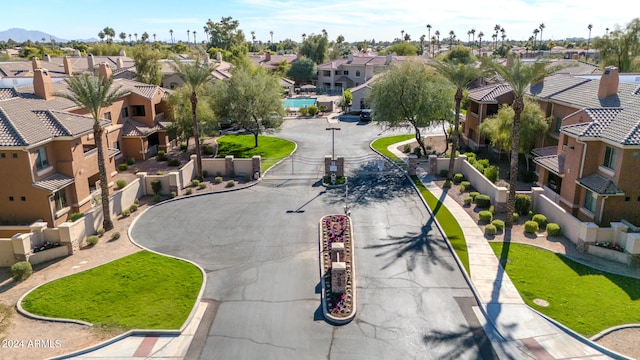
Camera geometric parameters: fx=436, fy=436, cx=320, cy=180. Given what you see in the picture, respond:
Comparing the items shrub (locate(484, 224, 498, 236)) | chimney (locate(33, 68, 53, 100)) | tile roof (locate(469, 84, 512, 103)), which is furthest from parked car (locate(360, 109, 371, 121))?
chimney (locate(33, 68, 53, 100))

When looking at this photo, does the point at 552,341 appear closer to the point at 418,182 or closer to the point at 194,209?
the point at 418,182

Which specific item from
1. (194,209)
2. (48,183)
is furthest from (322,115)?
(48,183)

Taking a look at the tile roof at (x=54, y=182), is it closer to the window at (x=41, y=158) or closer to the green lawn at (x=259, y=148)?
the window at (x=41, y=158)

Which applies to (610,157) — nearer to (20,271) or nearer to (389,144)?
(389,144)

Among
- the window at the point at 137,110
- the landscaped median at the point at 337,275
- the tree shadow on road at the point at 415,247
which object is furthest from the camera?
the window at the point at 137,110

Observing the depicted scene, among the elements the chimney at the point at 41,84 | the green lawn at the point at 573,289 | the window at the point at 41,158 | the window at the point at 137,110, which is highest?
the chimney at the point at 41,84

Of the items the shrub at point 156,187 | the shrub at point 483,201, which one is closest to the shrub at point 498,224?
the shrub at point 483,201

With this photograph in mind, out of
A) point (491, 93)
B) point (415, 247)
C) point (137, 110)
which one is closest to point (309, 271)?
point (415, 247)
